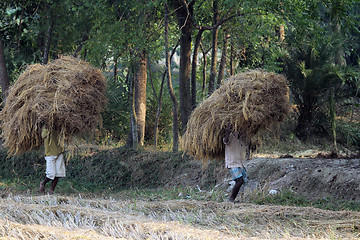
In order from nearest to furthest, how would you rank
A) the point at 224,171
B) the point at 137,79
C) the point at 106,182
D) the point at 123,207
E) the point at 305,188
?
1. the point at 123,207
2. the point at 305,188
3. the point at 224,171
4. the point at 106,182
5. the point at 137,79

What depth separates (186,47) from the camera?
411 inches

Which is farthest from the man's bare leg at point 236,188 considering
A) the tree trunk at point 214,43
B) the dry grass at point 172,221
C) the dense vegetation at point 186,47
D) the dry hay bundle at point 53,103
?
the tree trunk at point 214,43

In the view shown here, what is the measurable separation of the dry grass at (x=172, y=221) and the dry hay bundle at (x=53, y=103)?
2.10 m

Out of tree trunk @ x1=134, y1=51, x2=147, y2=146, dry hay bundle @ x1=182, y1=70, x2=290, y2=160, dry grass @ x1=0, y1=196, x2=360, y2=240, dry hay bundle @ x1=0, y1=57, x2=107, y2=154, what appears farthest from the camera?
tree trunk @ x1=134, y1=51, x2=147, y2=146

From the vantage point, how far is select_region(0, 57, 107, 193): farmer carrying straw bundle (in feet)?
24.8

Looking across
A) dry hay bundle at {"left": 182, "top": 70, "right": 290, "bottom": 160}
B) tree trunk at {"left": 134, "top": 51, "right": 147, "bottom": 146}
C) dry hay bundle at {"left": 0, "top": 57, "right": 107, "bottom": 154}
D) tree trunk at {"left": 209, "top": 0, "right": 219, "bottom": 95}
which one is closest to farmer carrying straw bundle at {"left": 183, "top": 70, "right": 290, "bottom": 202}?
dry hay bundle at {"left": 182, "top": 70, "right": 290, "bottom": 160}

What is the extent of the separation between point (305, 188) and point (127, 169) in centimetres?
464

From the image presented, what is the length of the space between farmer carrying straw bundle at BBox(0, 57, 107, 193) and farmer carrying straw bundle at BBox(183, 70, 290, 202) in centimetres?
206

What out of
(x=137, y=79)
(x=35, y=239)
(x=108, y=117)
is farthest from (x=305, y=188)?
(x=108, y=117)

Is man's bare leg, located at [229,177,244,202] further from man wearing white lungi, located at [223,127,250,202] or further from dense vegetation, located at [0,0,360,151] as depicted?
dense vegetation, located at [0,0,360,151]

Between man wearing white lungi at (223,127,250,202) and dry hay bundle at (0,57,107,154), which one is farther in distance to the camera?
dry hay bundle at (0,57,107,154)

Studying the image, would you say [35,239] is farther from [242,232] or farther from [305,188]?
[305,188]

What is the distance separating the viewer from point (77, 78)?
7.85 meters

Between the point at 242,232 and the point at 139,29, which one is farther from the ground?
the point at 139,29
